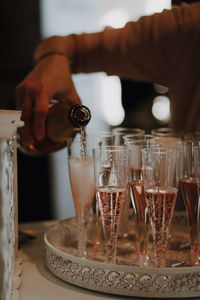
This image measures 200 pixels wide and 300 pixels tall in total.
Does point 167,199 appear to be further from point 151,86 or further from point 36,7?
point 36,7

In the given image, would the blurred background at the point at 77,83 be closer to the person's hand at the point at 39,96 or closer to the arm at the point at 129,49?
the arm at the point at 129,49

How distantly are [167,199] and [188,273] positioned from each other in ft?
0.55

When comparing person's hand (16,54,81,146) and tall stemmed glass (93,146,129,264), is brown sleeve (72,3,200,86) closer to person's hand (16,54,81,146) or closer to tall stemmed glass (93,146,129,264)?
person's hand (16,54,81,146)

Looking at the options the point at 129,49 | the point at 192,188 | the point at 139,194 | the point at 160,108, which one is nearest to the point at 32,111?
the point at 139,194

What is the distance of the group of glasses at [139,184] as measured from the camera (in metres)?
0.90

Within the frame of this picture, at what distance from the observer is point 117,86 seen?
4.59 meters

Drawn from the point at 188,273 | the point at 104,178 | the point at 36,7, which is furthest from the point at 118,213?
the point at 36,7

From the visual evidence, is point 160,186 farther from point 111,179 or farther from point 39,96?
point 39,96

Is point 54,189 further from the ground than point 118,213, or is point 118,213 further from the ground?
point 118,213

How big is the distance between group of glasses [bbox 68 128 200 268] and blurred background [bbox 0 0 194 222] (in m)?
2.57

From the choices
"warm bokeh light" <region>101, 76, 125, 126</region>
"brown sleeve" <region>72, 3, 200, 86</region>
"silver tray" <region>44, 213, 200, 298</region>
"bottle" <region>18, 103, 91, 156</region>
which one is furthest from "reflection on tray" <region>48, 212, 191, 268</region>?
"warm bokeh light" <region>101, 76, 125, 126</region>

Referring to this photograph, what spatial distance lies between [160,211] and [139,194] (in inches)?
4.6

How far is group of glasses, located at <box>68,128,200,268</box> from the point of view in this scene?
897mm

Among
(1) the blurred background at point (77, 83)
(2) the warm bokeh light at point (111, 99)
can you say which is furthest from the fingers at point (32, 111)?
(2) the warm bokeh light at point (111, 99)
